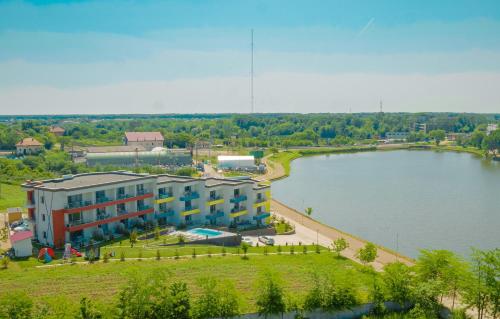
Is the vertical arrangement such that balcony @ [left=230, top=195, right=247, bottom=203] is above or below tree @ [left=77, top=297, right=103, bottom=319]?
above

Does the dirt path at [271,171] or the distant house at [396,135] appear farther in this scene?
the distant house at [396,135]

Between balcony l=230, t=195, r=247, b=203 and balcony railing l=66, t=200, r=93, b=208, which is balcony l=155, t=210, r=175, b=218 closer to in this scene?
balcony l=230, t=195, r=247, b=203

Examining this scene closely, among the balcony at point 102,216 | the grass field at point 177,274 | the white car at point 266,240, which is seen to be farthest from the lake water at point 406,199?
the balcony at point 102,216

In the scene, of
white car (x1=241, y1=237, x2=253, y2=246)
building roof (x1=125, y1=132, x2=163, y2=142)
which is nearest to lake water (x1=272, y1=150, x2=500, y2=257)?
white car (x1=241, y1=237, x2=253, y2=246)

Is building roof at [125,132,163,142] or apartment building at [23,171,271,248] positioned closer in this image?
apartment building at [23,171,271,248]

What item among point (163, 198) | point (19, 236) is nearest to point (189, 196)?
point (163, 198)

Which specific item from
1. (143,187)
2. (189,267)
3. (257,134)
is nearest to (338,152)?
(257,134)

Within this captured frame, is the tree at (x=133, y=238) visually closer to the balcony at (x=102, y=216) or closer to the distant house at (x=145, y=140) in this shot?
the balcony at (x=102, y=216)
